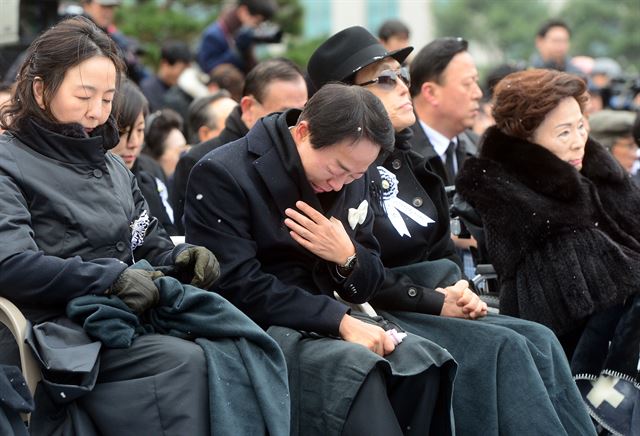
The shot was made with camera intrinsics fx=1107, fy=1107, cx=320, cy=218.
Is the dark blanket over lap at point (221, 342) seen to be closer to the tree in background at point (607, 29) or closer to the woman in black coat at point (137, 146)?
the woman in black coat at point (137, 146)

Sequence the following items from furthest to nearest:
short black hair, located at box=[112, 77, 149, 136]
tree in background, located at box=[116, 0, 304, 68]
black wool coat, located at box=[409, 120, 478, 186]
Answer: tree in background, located at box=[116, 0, 304, 68], black wool coat, located at box=[409, 120, 478, 186], short black hair, located at box=[112, 77, 149, 136]

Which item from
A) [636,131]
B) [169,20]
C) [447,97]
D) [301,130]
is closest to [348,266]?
[301,130]

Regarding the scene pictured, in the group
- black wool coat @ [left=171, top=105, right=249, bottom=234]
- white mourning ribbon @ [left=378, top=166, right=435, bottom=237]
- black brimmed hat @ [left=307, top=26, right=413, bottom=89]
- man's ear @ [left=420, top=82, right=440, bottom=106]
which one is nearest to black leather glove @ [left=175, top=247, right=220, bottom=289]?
white mourning ribbon @ [left=378, top=166, right=435, bottom=237]

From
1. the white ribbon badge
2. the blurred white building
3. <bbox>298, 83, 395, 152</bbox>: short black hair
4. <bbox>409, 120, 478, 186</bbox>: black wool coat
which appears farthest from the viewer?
the blurred white building

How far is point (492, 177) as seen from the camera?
16.0 ft

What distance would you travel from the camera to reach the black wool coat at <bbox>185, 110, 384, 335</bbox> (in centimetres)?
393

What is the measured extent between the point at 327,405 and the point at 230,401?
0.39 m

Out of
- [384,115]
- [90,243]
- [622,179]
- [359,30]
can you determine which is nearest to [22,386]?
[90,243]

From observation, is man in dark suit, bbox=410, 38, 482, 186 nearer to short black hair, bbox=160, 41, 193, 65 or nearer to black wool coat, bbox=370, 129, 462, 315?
black wool coat, bbox=370, 129, 462, 315

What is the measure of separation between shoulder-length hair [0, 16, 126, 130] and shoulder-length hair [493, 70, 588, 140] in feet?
6.49

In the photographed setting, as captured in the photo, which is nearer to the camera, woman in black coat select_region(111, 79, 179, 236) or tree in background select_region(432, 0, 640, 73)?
woman in black coat select_region(111, 79, 179, 236)

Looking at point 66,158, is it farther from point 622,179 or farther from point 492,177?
point 622,179

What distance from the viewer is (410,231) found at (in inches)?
185

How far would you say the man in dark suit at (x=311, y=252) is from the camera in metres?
3.81
